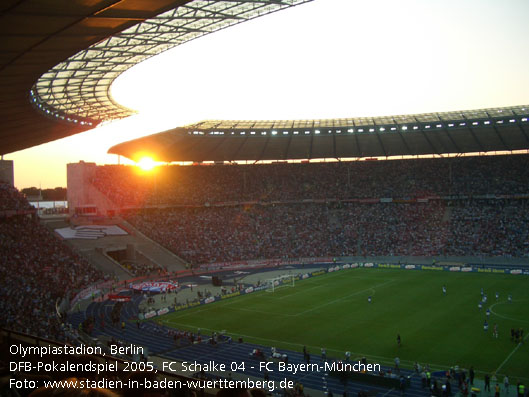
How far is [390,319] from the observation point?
33.8 metres

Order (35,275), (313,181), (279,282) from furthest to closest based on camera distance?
(313,181), (279,282), (35,275)

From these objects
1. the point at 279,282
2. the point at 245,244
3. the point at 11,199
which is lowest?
the point at 279,282

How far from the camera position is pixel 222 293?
44.3 m

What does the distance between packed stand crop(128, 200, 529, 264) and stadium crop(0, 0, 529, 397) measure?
0.27 meters

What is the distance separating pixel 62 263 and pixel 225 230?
2673 centimetres

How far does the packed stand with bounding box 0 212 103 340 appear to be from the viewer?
29.0m

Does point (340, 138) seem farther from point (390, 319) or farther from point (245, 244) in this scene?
point (390, 319)

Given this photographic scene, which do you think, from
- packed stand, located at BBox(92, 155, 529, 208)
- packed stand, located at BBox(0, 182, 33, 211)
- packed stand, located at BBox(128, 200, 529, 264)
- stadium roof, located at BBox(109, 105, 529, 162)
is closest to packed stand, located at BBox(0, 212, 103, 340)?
packed stand, located at BBox(0, 182, 33, 211)

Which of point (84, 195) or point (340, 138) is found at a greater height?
point (340, 138)

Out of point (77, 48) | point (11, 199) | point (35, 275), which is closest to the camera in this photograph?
point (77, 48)

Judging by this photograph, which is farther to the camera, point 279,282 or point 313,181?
point 313,181

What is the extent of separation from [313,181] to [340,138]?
28.8ft

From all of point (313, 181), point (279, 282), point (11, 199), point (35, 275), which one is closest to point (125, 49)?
point (35, 275)

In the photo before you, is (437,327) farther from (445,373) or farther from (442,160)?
(442,160)
